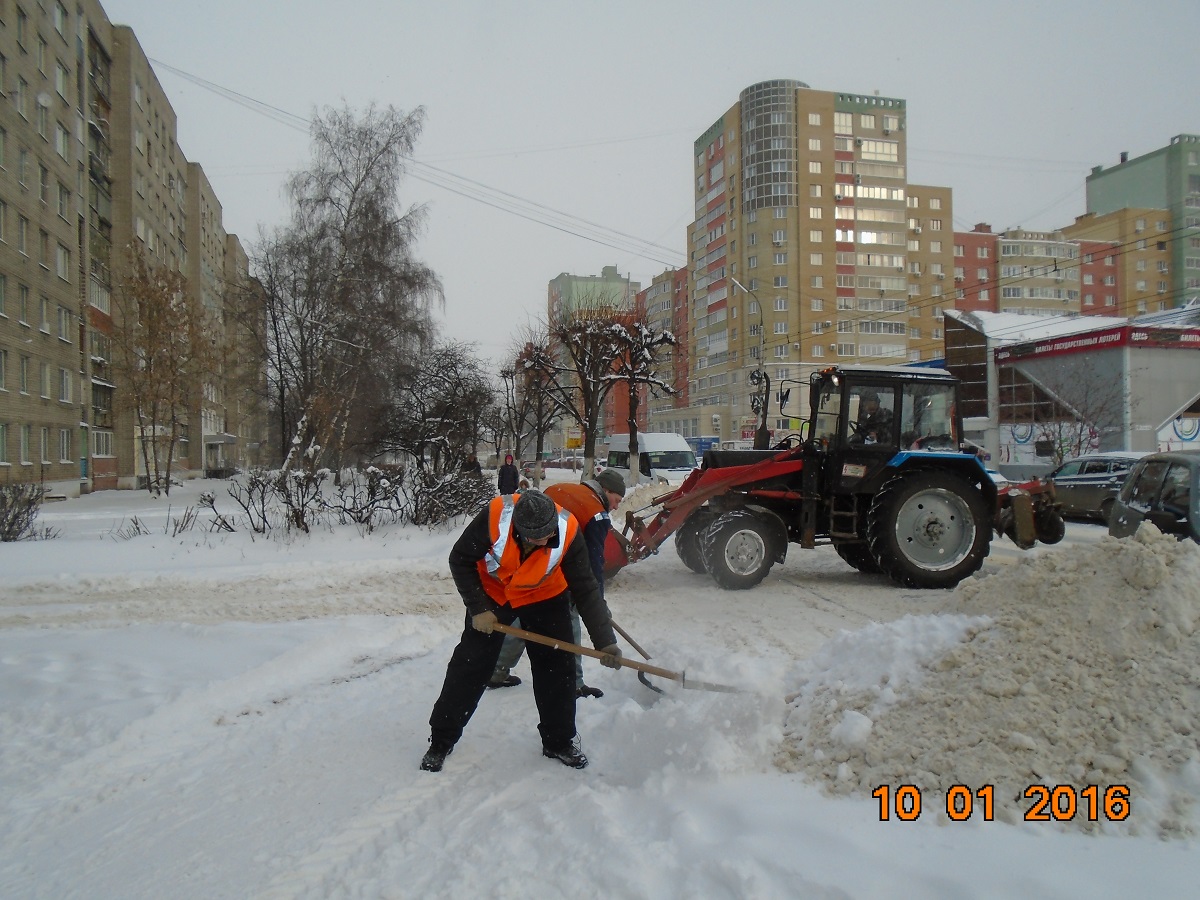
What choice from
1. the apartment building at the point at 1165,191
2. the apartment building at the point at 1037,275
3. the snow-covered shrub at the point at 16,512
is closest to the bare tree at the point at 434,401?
the snow-covered shrub at the point at 16,512

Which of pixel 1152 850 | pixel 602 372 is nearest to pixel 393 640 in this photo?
pixel 1152 850

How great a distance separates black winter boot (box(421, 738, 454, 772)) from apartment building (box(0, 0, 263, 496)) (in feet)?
87.9

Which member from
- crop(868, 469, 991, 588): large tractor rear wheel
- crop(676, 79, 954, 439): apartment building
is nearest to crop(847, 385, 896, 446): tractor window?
crop(868, 469, 991, 588): large tractor rear wheel

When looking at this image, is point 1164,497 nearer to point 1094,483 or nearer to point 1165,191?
point 1094,483

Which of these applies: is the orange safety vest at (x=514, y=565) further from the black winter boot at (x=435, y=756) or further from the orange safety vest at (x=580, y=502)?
the orange safety vest at (x=580, y=502)

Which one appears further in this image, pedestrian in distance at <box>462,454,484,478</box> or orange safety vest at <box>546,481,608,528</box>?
pedestrian in distance at <box>462,454,484,478</box>

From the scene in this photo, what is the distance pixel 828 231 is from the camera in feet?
201

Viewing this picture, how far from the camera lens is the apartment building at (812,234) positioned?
199 feet

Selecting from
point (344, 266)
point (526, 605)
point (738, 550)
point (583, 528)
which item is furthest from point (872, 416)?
point (344, 266)

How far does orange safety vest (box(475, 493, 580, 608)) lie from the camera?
12.8ft

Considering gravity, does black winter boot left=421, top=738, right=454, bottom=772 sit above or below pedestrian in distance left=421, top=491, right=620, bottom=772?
Result: below

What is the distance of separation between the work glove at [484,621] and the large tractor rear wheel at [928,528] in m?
6.05

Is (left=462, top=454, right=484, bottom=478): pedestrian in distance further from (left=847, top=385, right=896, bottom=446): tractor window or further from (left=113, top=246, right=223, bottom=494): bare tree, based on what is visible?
(left=113, top=246, right=223, bottom=494): bare tree

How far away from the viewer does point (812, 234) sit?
61125mm
